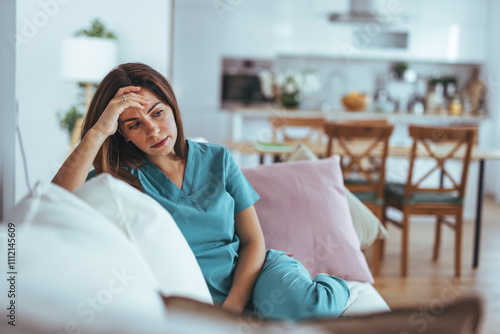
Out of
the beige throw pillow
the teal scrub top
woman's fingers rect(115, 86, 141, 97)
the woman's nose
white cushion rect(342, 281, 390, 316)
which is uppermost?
woman's fingers rect(115, 86, 141, 97)

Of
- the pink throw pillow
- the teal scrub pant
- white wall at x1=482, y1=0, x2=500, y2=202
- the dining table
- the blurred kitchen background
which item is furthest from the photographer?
white wall at x1=482, y1=0, x2=500, y2=202

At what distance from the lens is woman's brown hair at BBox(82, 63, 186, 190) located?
147 cm

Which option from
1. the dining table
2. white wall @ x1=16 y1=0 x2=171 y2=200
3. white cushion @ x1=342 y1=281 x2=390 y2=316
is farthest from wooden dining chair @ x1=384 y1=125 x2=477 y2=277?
white wall @ x1=16 y1=0 x2=171 y2=200

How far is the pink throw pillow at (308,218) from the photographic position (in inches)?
71.2

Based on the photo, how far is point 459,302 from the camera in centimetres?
61

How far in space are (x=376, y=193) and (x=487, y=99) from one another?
12.4 ft

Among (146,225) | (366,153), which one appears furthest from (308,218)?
(366,153)

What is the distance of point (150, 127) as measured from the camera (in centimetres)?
143

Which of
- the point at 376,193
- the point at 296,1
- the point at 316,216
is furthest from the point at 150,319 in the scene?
the point at 296,1

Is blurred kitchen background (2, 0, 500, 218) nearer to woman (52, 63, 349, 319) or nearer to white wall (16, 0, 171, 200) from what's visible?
white wall (16, 0, 171, 200)

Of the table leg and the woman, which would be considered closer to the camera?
the woman

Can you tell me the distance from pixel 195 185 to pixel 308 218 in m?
0.55

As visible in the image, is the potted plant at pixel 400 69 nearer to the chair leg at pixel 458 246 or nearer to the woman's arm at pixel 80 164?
the chair leg at pixel 458 246

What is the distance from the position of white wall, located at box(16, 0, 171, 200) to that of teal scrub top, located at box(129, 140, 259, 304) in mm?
2314
